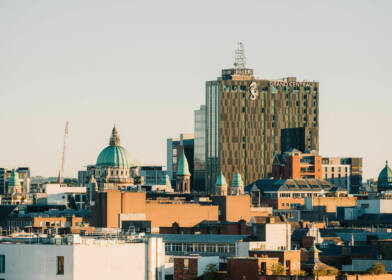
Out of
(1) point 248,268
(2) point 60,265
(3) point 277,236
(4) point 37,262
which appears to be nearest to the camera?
(2) point 60,265

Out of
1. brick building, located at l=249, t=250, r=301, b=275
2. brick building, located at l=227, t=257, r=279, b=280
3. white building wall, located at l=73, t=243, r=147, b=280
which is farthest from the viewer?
brick building, located at l=249, t=250, r=301, b=275

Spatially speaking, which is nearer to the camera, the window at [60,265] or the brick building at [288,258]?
the window at [60,265]

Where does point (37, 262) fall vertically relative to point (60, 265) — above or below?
above

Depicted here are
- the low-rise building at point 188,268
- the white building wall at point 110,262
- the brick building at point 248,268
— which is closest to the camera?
the white building wall at point 110,262

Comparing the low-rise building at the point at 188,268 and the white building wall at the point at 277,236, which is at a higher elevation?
the white building wall at the point at 277,236

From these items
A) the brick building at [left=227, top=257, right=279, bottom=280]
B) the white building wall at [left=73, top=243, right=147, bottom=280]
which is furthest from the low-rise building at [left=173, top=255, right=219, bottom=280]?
the white building wall at [left=73, top=243, right=147, bottom=280]

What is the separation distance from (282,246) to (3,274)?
66940mm

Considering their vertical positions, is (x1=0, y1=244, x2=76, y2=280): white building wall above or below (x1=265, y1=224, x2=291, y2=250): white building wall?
below

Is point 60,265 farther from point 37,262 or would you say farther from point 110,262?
point 110,262

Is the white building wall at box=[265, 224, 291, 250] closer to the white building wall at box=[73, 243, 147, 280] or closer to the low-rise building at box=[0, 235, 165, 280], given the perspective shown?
the low-rise building at box=[0, 235, 165, 280]

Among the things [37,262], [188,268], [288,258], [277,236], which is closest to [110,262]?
[37,262]

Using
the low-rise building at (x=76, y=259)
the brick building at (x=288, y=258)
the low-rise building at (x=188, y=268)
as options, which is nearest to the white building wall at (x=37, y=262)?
the low-rise building at (x=76, y=259)

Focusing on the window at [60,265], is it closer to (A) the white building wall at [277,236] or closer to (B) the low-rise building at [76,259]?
(B) the low-rise building at [76,259]

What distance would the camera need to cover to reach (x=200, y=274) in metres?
136
